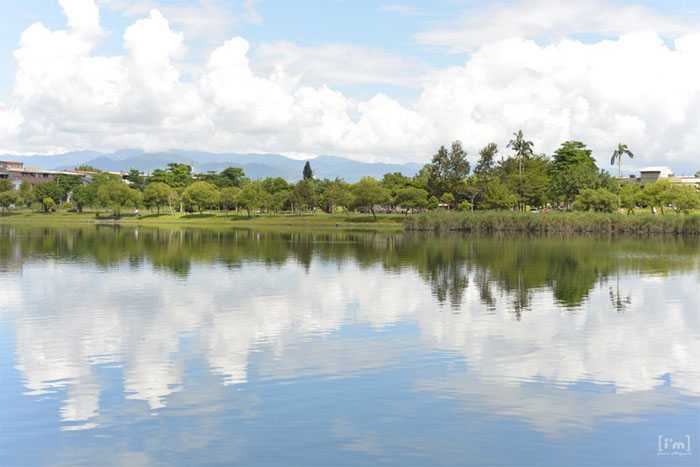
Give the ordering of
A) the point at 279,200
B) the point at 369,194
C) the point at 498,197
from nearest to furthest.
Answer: the point at 498,197
the point at 369,194
the point at 279,200

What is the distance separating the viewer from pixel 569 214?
112 m

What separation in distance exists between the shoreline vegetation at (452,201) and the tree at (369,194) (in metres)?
0.19

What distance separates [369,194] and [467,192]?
60.8 ft

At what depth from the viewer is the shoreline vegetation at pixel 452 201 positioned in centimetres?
11212

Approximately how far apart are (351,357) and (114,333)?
9179 mm

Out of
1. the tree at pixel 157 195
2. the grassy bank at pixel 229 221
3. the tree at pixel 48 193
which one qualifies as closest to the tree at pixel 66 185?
the tree at pixel 48 193

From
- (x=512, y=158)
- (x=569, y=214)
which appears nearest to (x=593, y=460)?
(x=569, y=214)

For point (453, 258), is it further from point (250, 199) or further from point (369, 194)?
point (250, 199)

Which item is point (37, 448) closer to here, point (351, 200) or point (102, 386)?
point (102, 386)

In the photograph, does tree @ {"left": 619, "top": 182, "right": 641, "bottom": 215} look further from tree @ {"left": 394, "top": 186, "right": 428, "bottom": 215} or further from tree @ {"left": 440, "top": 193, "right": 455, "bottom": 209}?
tree @ {"left": 394, "top": 186, "right": 428, "bottom": 215}

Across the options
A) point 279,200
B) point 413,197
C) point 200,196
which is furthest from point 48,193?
point 413,197

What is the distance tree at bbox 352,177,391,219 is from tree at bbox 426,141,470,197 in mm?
9880

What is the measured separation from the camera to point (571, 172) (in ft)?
440

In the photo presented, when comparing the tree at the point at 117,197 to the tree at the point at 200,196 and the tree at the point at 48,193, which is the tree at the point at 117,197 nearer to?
the tree at the point at 200,196
